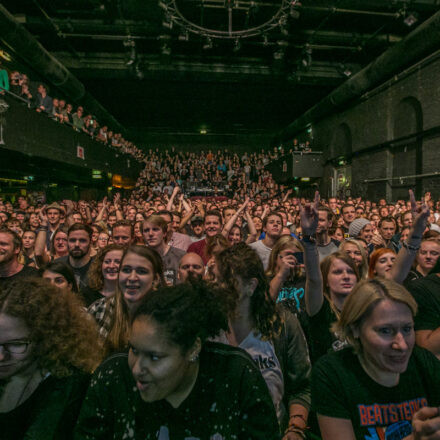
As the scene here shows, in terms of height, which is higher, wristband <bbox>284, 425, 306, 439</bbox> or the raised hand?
the raised hand

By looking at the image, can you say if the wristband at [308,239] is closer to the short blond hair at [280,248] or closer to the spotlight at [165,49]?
the short blond hair at [280,248]

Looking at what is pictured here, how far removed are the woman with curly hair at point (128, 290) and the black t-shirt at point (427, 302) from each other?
Result: 1595mm

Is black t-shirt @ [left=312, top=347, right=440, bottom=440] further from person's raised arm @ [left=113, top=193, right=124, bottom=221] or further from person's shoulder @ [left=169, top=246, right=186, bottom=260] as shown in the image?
person's raised arm @ [left=113, top=193, right=124, bottom=221]

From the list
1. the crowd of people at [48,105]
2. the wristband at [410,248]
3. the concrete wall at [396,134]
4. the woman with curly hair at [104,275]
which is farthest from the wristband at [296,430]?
the concrete wall at [396,134]

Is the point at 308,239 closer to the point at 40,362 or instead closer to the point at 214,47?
the point at 40,362

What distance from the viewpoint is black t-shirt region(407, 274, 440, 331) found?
72.7 inches

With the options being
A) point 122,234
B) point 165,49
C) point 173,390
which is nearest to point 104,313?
point 173,390

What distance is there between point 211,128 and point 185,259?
22.4 metres

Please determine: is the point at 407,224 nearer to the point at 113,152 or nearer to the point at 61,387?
the point at 61,387

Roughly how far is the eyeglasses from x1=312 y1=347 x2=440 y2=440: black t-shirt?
116 centimetres

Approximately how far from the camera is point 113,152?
1655cm

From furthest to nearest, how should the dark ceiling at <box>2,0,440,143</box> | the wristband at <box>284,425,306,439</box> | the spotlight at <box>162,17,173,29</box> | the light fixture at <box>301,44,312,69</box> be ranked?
the light fixture at <box>301,44,312,69</box> < the dark ceiling at <box>2,0,440,143</box> < the spotlight at <box>162,17,173,29</box> < the wristband at <box>284,425,306,439</box>

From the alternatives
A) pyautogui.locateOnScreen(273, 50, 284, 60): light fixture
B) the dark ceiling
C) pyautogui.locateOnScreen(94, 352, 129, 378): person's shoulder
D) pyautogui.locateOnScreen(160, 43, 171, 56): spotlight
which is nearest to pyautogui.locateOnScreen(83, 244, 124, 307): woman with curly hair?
pyautogui.locateOnScreen(94, 352, 129, 378): person's shoulder

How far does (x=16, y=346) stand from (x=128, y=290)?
89 centimetres
